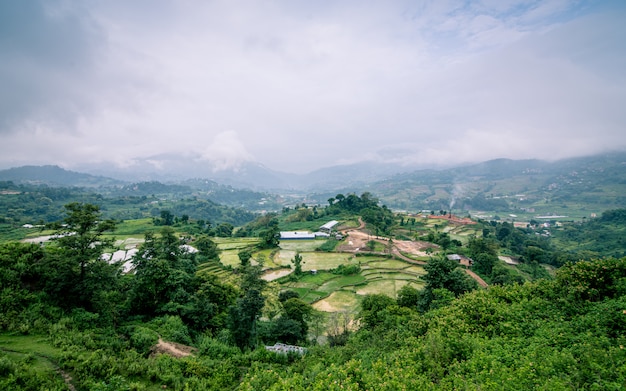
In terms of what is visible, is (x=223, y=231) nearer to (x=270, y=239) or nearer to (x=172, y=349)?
(x=270, y=239)

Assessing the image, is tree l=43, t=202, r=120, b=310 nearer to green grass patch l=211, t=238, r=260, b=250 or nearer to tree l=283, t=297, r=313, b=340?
tree l=283, t=297, r=313, b=340

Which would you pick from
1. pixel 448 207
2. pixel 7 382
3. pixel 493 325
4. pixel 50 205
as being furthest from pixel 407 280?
pixel 448 207

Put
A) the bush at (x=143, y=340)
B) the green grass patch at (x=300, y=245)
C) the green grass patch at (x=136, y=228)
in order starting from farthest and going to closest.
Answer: the green grass patch at (x=136, y=228)
the green grass patch at (x=300, y=245)
the bush at (x=143, y=340)

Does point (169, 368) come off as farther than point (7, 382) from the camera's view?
Yes

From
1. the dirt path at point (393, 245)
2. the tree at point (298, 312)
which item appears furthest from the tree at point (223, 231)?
the tree at point (298, 312)

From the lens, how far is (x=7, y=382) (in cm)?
812

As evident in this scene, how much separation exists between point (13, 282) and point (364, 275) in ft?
113

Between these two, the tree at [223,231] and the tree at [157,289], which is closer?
the tree at [157,289]

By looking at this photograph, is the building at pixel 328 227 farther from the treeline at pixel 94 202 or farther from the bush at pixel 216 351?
the treeline at pixel 94 202

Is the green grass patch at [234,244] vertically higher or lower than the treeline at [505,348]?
lower

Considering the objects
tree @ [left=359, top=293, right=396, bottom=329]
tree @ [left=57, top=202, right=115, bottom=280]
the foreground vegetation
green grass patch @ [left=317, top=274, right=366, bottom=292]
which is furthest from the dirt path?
tree @ [left=57, top=202, right=115, bottom=280]

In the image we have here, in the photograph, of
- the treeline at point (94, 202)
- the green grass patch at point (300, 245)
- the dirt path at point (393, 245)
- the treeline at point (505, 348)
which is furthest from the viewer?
the treeline at point (94, 202)

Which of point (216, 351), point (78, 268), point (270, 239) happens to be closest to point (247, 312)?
point (216, 351)

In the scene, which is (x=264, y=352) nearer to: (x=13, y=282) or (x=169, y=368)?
(x=169, y=368)
